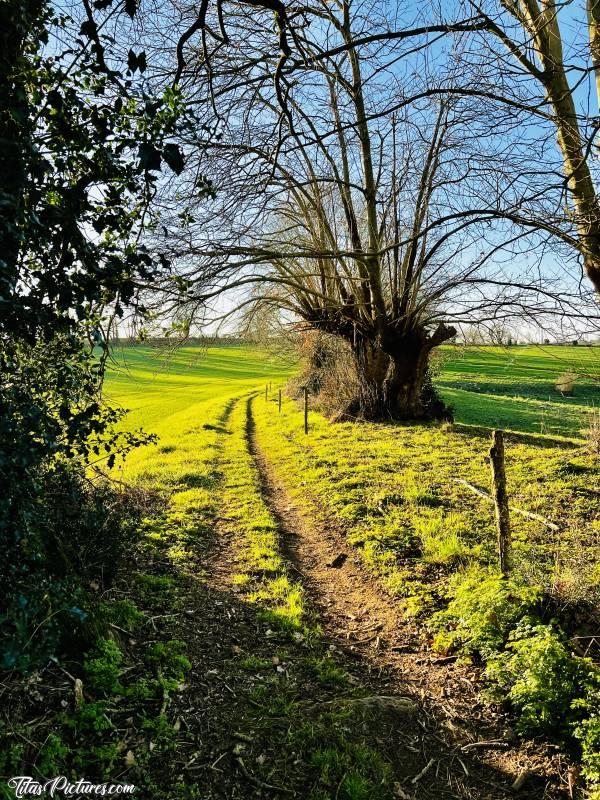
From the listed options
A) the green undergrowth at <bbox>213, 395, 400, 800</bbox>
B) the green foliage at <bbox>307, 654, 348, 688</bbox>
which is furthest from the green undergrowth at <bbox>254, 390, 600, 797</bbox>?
the green undergrowth at <bbox>213, 395, 400, 800</bbox>

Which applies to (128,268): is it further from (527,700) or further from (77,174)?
(527,700)

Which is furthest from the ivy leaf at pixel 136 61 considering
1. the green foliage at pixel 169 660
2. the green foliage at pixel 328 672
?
the green foliage at pixel 328 672

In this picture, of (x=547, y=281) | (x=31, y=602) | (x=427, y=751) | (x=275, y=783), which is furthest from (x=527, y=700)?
(x=547, y=281)

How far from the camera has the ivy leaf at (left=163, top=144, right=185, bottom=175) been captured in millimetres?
2898

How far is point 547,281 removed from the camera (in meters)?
7.64

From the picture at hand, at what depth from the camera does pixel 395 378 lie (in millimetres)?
17484

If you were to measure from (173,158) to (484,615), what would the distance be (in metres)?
4.83

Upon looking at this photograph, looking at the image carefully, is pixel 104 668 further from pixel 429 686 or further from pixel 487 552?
pixel 487 552

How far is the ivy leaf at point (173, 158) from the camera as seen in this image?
290cm

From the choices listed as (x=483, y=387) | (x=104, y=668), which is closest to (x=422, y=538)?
(x=104, y=668)

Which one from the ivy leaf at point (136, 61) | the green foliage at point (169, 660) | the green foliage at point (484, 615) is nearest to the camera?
the ivy leaf at point (136, 61)

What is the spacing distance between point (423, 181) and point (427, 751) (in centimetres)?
1260

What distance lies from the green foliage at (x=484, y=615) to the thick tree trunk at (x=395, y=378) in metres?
11.9

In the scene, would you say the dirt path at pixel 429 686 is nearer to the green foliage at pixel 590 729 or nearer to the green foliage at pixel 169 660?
the green foliage at pixel 590 729
